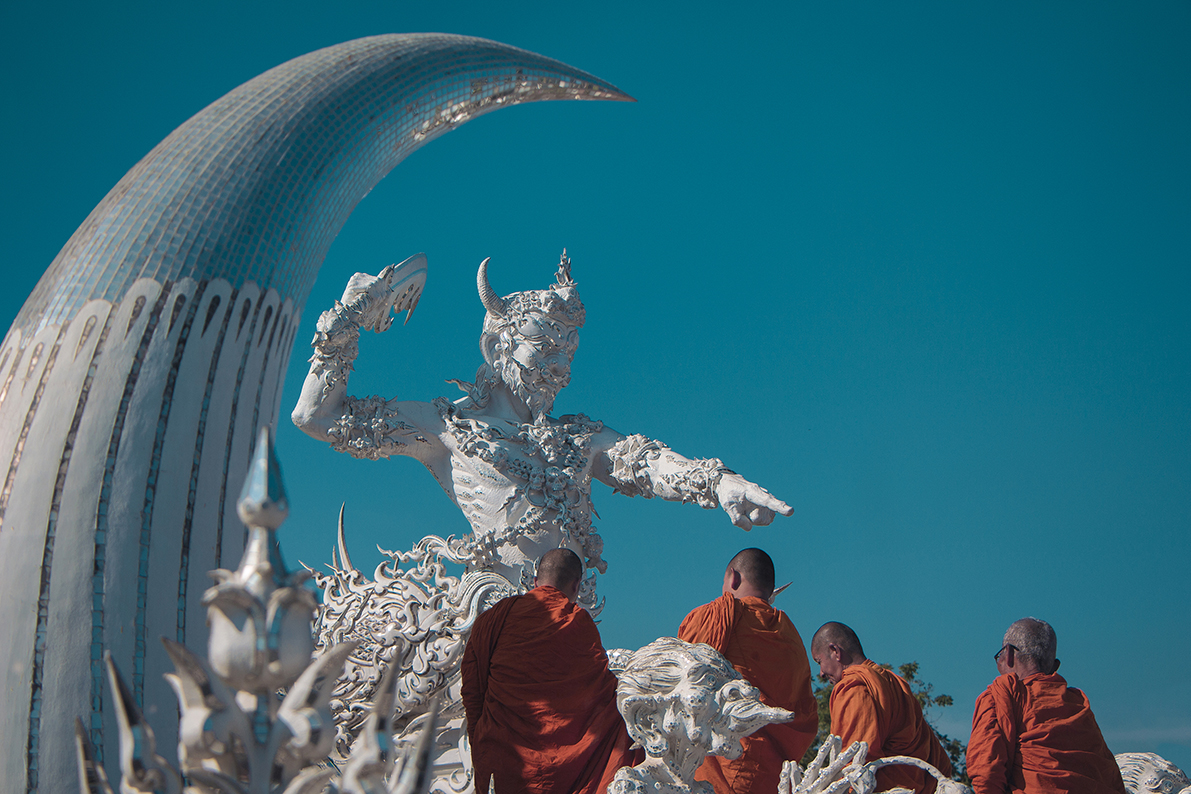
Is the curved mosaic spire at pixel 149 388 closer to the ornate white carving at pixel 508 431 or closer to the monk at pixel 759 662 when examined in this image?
the ornate white carving at pixel 508 431

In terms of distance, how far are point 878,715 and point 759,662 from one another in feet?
1.87

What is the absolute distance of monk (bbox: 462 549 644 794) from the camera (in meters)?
3.75

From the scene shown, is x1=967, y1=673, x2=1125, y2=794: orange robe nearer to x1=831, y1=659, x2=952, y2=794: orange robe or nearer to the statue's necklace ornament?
x1=831, y1=659, x2=952, y2=794: orange robe

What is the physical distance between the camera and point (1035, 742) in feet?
14.3

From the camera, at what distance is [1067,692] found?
449 cm

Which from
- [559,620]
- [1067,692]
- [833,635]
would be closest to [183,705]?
[559,620]

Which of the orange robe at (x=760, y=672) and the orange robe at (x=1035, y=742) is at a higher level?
the orange robe at (x=1035, y=742)

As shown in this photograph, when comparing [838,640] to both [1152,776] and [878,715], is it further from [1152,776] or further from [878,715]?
[1152,776]

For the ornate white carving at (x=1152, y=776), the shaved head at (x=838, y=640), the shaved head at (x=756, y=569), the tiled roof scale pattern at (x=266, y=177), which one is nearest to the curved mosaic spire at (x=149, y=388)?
the tiled roof scale pattern at (x=266, y=177)

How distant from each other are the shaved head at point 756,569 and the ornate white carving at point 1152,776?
2.75 metres

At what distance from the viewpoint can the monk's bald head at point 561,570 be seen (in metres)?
4.17

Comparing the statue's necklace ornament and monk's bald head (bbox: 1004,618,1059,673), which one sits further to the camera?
the statue's necklace ornament

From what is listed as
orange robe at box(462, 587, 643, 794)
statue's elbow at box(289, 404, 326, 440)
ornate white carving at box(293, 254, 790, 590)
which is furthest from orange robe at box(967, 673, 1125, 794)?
statue's elbow at box(289, 404, 326, 440)

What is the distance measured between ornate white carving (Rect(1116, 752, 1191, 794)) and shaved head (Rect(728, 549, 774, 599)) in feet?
9.01
